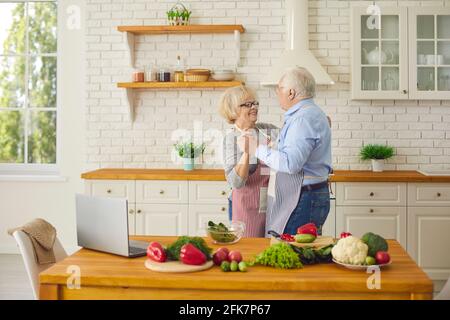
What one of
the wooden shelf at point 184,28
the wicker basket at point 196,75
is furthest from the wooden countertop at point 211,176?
the wooden shelf at point 184,28

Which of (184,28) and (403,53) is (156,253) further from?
(403,53)

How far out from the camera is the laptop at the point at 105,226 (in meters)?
2.58

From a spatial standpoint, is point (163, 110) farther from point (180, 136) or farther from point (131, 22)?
point (131, 22)

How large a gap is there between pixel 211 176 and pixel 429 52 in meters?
2.26

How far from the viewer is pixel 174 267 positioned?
2406 mm

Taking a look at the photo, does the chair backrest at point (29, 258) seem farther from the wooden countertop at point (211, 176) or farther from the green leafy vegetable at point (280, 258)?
the wooden countertop at point (211, 176)

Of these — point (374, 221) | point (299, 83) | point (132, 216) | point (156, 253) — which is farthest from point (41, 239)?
point (374, 221)

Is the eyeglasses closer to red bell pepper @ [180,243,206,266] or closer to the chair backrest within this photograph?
red bell pepper @ [180,243,206,266]

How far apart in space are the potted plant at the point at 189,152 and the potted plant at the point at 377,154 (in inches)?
59.8

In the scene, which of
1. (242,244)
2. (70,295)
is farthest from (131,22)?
(70,295)

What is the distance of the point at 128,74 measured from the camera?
19.2 ft

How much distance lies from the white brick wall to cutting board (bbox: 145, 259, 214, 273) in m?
3.41
